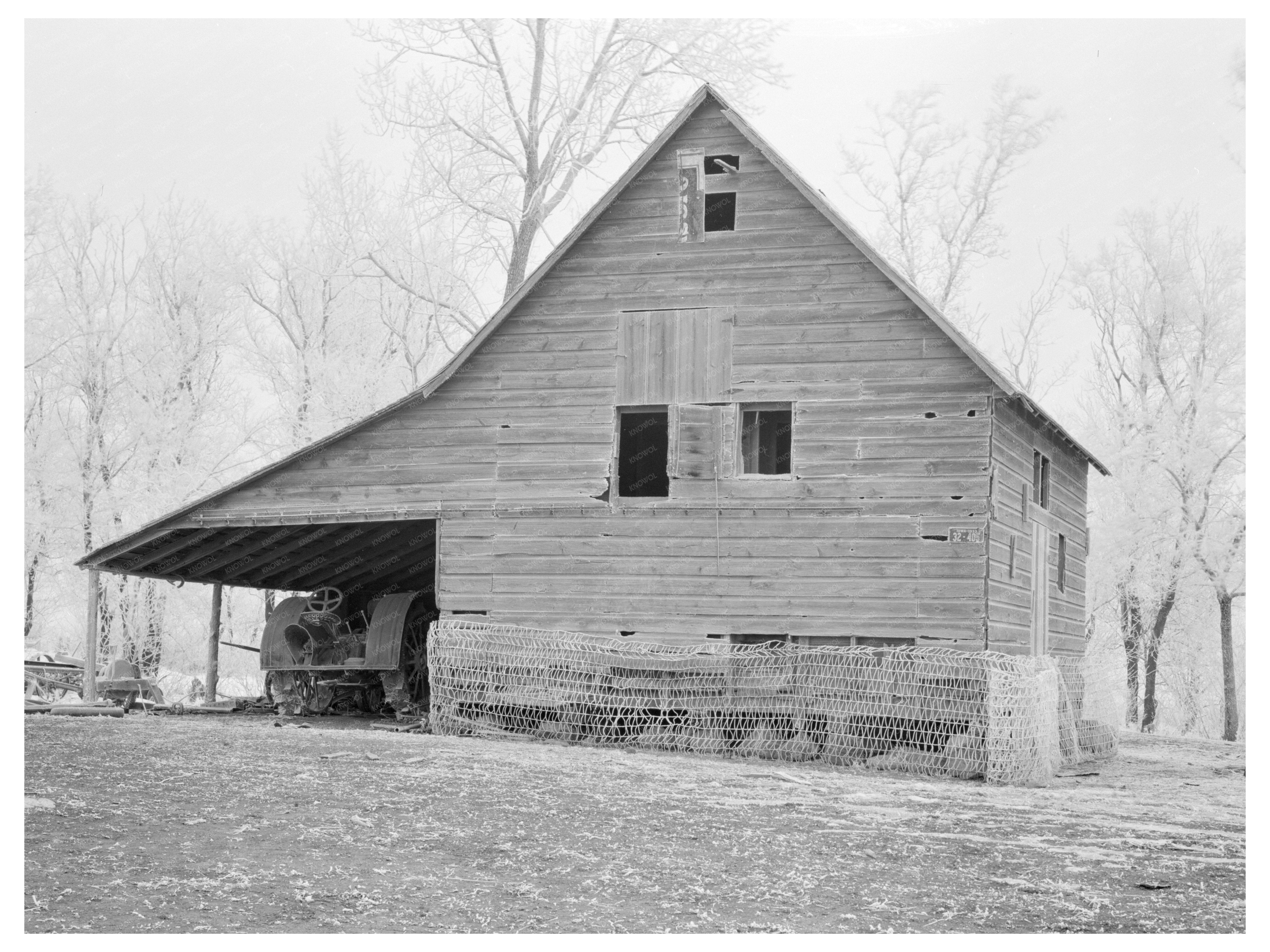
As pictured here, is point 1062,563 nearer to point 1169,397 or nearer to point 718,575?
point 1169,397

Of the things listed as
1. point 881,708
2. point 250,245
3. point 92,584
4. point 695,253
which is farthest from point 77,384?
point 881,708

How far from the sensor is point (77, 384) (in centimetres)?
2352

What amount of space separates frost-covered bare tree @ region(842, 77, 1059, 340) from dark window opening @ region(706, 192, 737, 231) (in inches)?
493

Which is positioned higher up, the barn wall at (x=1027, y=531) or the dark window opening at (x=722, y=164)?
the dark window opening at (x=722, y=164)

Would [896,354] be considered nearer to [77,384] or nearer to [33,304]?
[33,304]

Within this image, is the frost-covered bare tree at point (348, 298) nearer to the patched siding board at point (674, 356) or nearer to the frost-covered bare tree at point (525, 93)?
the frost-covered bare tree at point (525, 93)

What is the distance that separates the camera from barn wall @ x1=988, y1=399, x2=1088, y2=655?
17016 millimetres

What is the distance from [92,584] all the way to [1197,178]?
15809 mm

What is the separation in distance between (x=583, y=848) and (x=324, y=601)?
13752 millimetres

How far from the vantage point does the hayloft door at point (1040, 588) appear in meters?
19.4

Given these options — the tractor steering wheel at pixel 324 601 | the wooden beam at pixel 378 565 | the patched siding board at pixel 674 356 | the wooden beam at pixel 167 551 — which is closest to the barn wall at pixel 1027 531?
the patched siding board at pixel 674 356

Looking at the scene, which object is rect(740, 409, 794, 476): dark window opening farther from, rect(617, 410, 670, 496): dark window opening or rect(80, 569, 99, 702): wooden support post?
rect(80, 569, 99, 702): wooden support post

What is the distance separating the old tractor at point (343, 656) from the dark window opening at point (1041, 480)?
31.0 ft

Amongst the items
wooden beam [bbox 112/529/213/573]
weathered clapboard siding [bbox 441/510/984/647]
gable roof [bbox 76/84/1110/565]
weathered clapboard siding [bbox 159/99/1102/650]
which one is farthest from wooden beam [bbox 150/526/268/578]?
weathered clapboard siding [bbox 441/510/984/647]
